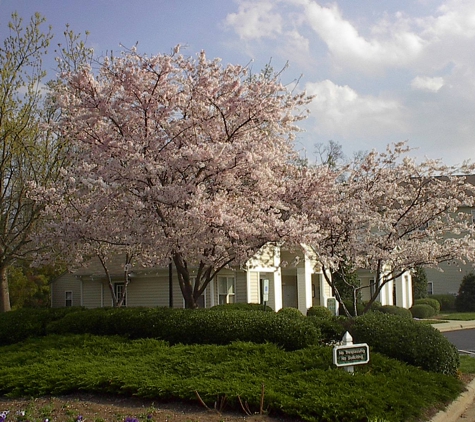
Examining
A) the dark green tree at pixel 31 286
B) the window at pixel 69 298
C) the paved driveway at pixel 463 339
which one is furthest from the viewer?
the window at pixel 69 298

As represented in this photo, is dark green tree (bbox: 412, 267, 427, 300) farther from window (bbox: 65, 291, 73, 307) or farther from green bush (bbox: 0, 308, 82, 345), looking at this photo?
green bush (bbox: 0, 308, 82, 345)

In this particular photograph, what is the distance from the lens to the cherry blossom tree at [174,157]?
11.4 m

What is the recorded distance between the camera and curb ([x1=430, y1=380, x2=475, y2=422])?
7829 millimetres

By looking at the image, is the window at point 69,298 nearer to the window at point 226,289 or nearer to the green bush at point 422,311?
the window at point 226,289

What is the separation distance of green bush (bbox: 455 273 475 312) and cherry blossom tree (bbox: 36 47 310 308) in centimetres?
2927

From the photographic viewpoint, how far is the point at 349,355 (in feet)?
27.5

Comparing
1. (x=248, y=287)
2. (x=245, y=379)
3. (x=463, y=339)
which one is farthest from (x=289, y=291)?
(x=245, y=379)

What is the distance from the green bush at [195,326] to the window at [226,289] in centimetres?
1011

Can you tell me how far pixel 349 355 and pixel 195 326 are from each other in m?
3.64

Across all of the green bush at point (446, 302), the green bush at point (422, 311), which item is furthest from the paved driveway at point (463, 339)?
the green bush at point (446, 302)

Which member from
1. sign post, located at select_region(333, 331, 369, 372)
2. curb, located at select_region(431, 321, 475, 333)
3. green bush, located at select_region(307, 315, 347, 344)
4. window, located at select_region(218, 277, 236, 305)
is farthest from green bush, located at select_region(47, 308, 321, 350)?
curb, located at select_region(431, 321, 475, 333)

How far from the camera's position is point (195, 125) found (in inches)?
476

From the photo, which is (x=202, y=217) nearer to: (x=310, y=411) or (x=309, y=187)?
(x=309, y=187)

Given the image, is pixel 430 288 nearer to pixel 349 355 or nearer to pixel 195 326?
pixel 195 326
